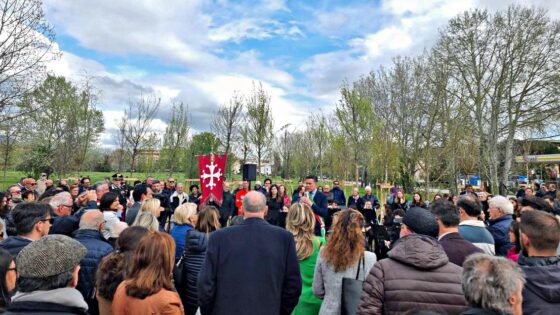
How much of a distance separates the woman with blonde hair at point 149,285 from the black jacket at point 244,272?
0.44m

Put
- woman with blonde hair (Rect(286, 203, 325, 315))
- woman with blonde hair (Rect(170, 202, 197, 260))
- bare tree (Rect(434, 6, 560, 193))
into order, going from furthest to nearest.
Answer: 1. bare tree (Rect(434, 6, 560, 193))
2. woman with blonde hair (Rect(170, 202, 197, 260))
3. woman with blonde hair (Rect(286, 203, 325, 315))

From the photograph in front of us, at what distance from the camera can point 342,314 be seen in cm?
292

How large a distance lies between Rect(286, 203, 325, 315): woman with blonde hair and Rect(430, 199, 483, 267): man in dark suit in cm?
117

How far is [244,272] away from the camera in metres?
2.82

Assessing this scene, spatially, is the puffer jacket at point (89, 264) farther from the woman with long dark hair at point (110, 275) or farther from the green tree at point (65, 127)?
the green tree at point (65, 127)

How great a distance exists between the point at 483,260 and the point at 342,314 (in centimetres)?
139

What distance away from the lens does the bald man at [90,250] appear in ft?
10.4

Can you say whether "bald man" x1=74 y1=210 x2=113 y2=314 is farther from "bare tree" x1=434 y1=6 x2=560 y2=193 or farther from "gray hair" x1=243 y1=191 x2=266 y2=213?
"bare tree" x1=434 y1=6 x2=560 y2=193

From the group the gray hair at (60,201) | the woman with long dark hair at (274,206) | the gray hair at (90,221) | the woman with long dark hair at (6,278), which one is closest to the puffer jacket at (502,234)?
the gray hair at (90,221)

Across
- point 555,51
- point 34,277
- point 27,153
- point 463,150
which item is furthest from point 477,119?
point 27,153

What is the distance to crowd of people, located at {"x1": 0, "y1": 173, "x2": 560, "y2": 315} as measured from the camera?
191cm

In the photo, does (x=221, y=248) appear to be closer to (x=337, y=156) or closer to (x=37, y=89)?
(x=37, y=89)

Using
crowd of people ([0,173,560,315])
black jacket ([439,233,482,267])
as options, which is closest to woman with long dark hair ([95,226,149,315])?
crowd of people ([0,173,560,315])

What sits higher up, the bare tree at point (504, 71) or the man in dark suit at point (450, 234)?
the bare tree at point (504, 71)
